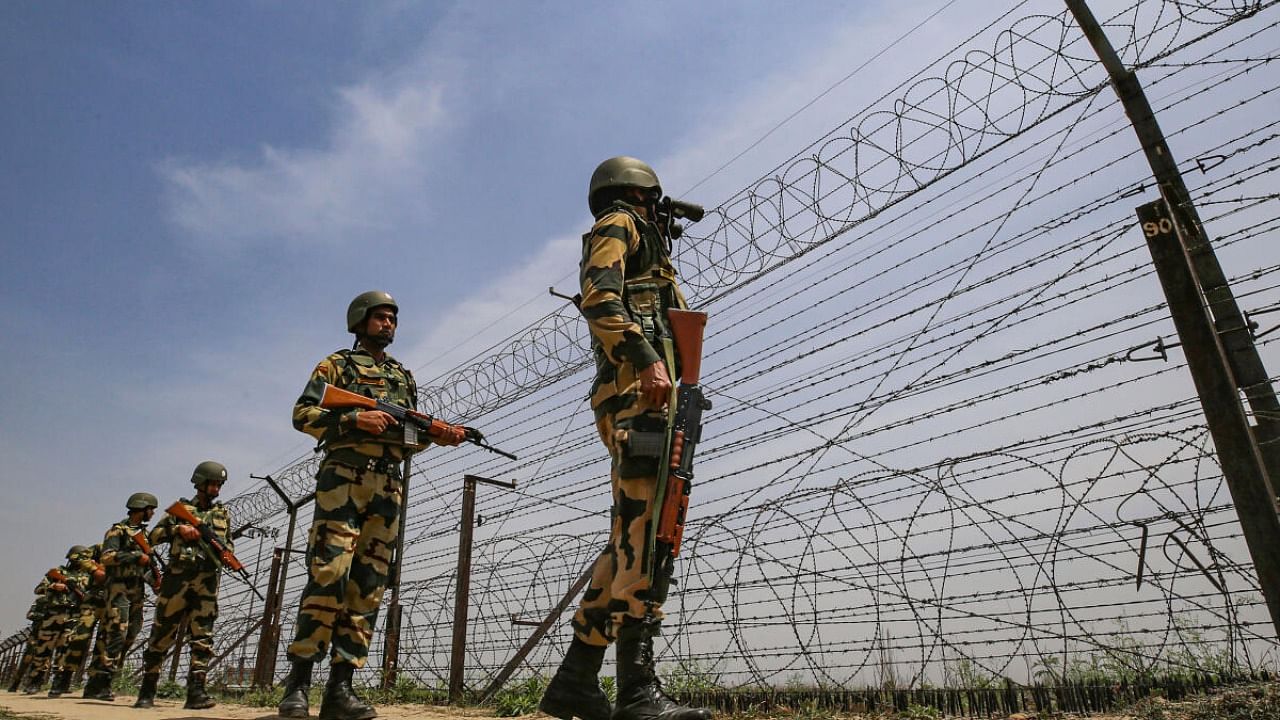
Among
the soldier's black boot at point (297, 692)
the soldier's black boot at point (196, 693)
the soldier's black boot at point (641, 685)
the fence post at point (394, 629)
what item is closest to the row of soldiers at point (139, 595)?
the soldier's black boot at point (196, 693)

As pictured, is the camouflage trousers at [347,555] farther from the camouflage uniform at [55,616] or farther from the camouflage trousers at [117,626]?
the camouflage uniform at [55,616]

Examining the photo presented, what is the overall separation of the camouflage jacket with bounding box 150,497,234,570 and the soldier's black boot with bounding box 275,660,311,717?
3.35 meters

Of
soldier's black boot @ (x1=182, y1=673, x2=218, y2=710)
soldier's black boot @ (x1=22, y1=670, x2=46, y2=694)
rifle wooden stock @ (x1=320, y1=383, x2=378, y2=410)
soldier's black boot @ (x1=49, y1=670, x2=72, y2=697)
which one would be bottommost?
soldier's black boot @ (x1=182, y1=673, x2=218, y2=710)

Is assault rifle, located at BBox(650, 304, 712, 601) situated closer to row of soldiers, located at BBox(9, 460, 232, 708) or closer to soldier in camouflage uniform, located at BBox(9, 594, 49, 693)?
row of soldiers, located at BBox(9, 460, 232, 708)

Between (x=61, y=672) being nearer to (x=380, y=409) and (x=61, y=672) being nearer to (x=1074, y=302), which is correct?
(x=380, y=409)

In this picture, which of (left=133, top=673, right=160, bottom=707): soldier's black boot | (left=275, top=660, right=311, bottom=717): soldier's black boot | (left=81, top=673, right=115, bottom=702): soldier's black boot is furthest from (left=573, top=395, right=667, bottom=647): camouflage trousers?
(left=81, top=673, right=115, bottom=702): soldier's black boot

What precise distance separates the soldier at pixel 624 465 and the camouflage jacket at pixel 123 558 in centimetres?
821

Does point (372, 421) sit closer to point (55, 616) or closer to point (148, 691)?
point (148, 691)

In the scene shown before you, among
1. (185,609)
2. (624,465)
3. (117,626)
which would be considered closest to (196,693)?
(185,609)

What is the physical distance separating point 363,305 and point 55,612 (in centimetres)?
1085

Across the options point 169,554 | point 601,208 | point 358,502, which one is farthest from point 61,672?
point 601,208

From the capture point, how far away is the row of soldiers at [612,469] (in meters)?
2.77

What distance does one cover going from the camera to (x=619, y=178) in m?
3.47

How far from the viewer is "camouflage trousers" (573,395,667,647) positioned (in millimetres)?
2729
